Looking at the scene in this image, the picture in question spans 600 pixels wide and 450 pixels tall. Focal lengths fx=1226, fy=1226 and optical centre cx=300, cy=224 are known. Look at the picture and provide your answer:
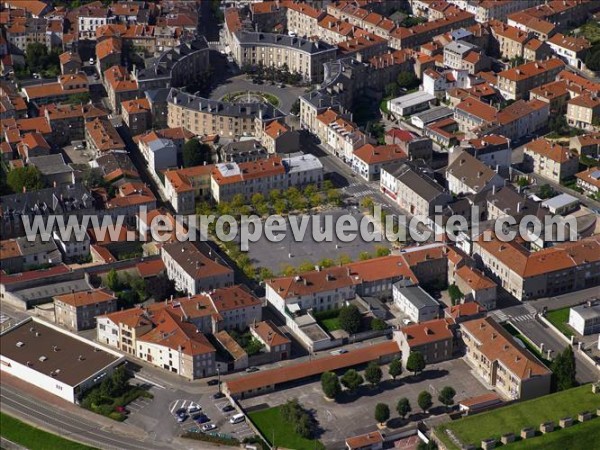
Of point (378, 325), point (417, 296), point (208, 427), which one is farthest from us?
point (417, 296)

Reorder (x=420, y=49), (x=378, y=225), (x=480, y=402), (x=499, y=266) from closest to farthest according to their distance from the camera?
(x=480, y=402) → (x=499, y=266) → (x=378, y=225) → (x=420, y=49)

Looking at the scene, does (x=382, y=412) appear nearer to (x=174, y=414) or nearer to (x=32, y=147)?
(x=174, y=414)

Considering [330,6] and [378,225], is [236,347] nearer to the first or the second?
[378,225]

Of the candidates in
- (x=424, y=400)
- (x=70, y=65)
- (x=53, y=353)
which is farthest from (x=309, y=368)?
(x=70, y=65)

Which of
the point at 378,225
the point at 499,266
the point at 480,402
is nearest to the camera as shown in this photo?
the point at 480,402

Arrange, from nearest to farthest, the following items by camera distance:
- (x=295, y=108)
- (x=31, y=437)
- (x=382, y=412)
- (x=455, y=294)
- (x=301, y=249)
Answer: (x=382, y=412) < (x=31, y=437) < (x=455, y=294) < (x=301, y=249) < (x=295, y=108)

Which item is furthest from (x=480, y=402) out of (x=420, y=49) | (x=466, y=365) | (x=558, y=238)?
(x=420, y=49)

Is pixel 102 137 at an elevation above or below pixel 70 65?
below

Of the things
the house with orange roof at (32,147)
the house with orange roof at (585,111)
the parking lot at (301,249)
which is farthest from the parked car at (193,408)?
the house with orange roof at (585,111)
